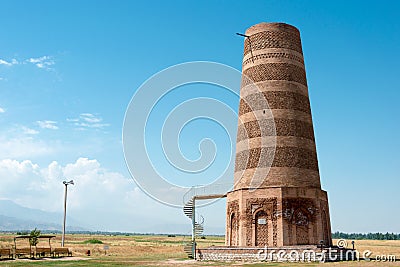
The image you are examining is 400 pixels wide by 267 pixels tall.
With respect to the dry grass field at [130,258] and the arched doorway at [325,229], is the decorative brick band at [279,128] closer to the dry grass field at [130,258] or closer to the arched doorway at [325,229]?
the arched doorway at [325,229]

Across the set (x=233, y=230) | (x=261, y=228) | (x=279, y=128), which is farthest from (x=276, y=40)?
(x=233, y=230)

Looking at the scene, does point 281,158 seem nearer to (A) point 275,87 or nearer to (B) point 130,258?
(A) point 275,87

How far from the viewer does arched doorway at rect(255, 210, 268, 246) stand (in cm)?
2611

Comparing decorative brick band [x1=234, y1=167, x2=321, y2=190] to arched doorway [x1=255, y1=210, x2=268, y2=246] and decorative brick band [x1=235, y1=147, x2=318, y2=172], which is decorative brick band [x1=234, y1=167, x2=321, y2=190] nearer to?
decorative brick band [x1=235, y1=147, x2=318, y2=172]

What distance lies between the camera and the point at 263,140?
27875mm

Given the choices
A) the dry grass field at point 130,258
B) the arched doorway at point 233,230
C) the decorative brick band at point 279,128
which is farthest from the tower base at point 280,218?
the dry grass field at point 130,258

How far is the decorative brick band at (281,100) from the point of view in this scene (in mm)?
28188

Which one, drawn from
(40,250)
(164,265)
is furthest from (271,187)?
(40,250)

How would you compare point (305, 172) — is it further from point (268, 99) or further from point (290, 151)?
point (268, 99)

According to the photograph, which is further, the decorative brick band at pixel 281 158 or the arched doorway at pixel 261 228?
the decorative brick band at pixel 281 158

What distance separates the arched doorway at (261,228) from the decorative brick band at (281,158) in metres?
3.06

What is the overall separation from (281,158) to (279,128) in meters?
1.93

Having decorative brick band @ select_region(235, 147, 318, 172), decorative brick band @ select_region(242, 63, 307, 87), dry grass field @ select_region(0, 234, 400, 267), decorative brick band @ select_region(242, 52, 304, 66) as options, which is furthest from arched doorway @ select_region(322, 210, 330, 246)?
decorative brick band @ select_region(242, 52, 304, 66)

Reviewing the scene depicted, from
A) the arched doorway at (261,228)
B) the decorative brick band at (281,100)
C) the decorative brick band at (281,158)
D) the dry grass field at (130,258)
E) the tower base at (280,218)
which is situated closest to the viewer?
the dry grass field at (130,258)
